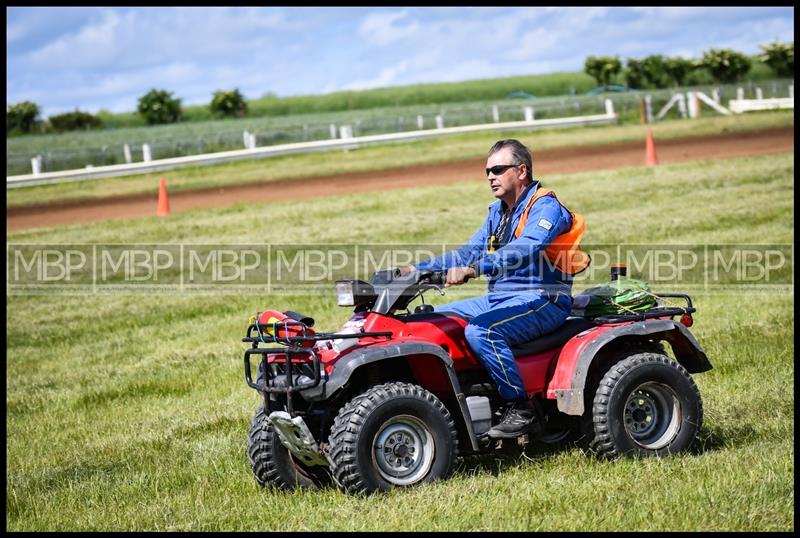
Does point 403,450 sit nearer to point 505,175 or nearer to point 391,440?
point 391,440

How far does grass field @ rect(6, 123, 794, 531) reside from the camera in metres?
5.82

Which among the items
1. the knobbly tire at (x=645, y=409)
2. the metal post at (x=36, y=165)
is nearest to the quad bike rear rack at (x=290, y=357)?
the knobbly tire at (x=645, y=409)

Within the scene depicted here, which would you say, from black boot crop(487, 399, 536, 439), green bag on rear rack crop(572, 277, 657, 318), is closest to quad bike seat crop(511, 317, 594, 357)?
green bag on rear rack crop(572, 277, 657, 318)

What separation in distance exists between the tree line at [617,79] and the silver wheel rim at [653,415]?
5818cm

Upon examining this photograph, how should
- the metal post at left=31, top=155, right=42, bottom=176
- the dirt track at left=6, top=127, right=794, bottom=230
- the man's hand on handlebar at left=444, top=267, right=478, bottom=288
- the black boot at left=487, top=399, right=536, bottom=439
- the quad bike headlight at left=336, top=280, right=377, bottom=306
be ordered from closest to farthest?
the man's hand on handlebar at left=444, top=267, right=478, bottom=288
the quad bike headlight at left=336, top=280, right=377, bottom=306
the black boot at left=487, top=399, right=536, bottom=439
the dirt track at left=6, top=127, right=794, bottom=230
the metal post at left=31, top=155, right=42, bottom=176

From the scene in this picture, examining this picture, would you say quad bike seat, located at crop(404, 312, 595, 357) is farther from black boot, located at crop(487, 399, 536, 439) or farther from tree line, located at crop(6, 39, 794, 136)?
tree line, located at crop(6, 39, 794, 136)

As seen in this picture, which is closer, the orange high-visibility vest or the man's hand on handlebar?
the man's hand on handlebar

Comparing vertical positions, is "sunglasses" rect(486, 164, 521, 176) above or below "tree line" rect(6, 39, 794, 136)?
below

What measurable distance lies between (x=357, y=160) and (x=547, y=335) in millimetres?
25624

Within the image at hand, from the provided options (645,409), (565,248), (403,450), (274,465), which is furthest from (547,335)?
(274,465)

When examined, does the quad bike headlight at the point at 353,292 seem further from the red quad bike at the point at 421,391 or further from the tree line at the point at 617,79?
the tree line at the point at 617,79

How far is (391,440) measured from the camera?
244 inches

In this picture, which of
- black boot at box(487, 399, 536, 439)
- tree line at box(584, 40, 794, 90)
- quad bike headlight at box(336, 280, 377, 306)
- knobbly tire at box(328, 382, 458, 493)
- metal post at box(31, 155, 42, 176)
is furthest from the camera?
tree line at box(584, 40, 794, 90)

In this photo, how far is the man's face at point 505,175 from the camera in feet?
21.5
